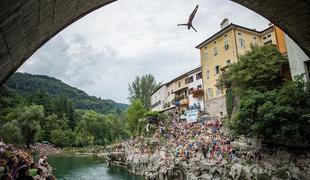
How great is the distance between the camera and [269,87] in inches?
656

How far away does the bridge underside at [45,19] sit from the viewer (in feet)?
5.36

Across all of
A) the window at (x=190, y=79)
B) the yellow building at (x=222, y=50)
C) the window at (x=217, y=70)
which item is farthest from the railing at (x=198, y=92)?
the window at (x=190, y=79)

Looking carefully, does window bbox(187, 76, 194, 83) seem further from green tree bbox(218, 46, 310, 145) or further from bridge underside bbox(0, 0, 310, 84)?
bridge underside bbox(0, 0, 310, 84)

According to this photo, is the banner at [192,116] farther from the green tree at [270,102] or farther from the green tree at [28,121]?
the green tree at [28,121]

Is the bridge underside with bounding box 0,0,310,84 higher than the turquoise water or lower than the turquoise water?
higher

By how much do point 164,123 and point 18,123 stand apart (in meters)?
31.6

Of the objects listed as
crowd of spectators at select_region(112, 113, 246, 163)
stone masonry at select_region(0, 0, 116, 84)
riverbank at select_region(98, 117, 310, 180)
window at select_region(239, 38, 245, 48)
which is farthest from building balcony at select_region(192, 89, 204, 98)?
stone masonry at select_region(0, 0, 116, 84)

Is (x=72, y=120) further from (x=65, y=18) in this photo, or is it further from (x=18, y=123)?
(x=65, y=18)

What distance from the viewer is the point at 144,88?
54875mm

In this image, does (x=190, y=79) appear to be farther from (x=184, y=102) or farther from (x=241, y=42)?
(x=241, y=42)

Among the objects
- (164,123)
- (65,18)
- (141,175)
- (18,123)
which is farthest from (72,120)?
(65,18)

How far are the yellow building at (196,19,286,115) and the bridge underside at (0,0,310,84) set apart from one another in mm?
21637

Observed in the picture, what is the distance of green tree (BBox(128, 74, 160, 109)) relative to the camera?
179ft

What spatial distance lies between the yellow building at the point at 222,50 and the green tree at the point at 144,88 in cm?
2570
